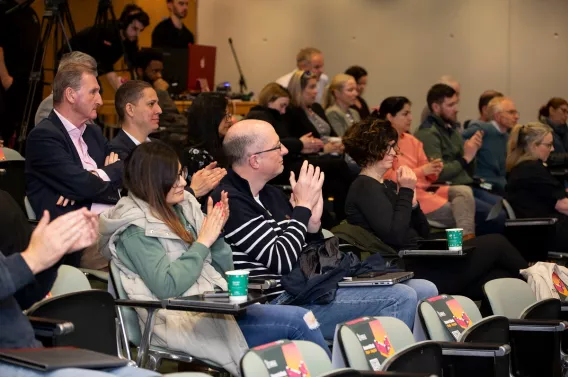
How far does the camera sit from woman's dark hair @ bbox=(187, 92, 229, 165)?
5.27 metres

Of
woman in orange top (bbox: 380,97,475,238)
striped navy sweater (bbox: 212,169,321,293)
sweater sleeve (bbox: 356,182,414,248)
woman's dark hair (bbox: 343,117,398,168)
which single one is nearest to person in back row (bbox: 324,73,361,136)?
woman in orange top (bbox: 380,97,475,238)

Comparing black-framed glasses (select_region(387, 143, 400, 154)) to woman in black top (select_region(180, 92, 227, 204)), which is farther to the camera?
woman in black top (select_region(180, 92, 227, 204))

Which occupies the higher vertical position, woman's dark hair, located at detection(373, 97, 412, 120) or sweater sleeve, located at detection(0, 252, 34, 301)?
woman's dark hair, located at detection(373, 97, 412, 120)

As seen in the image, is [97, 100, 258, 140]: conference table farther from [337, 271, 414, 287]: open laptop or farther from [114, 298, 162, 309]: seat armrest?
[114, 298, 162, 309]: seat armrest

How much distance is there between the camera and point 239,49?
9.85 meters

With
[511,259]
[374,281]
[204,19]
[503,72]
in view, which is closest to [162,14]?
[204,19]

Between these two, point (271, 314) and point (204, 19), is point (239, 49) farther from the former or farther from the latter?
point (271, 314)

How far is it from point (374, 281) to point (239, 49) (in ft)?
21.2

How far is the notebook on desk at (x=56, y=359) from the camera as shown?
2385mm

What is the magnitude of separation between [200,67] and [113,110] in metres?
0.89

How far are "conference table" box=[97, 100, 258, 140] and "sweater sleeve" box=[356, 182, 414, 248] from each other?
9.52ft

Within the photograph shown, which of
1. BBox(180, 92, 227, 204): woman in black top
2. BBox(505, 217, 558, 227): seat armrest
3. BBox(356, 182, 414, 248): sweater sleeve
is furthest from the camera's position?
BBox(505, 217, 558, 227): seat armrest

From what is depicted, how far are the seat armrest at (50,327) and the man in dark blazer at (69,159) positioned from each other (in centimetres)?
145

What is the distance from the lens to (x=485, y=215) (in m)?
6.61
